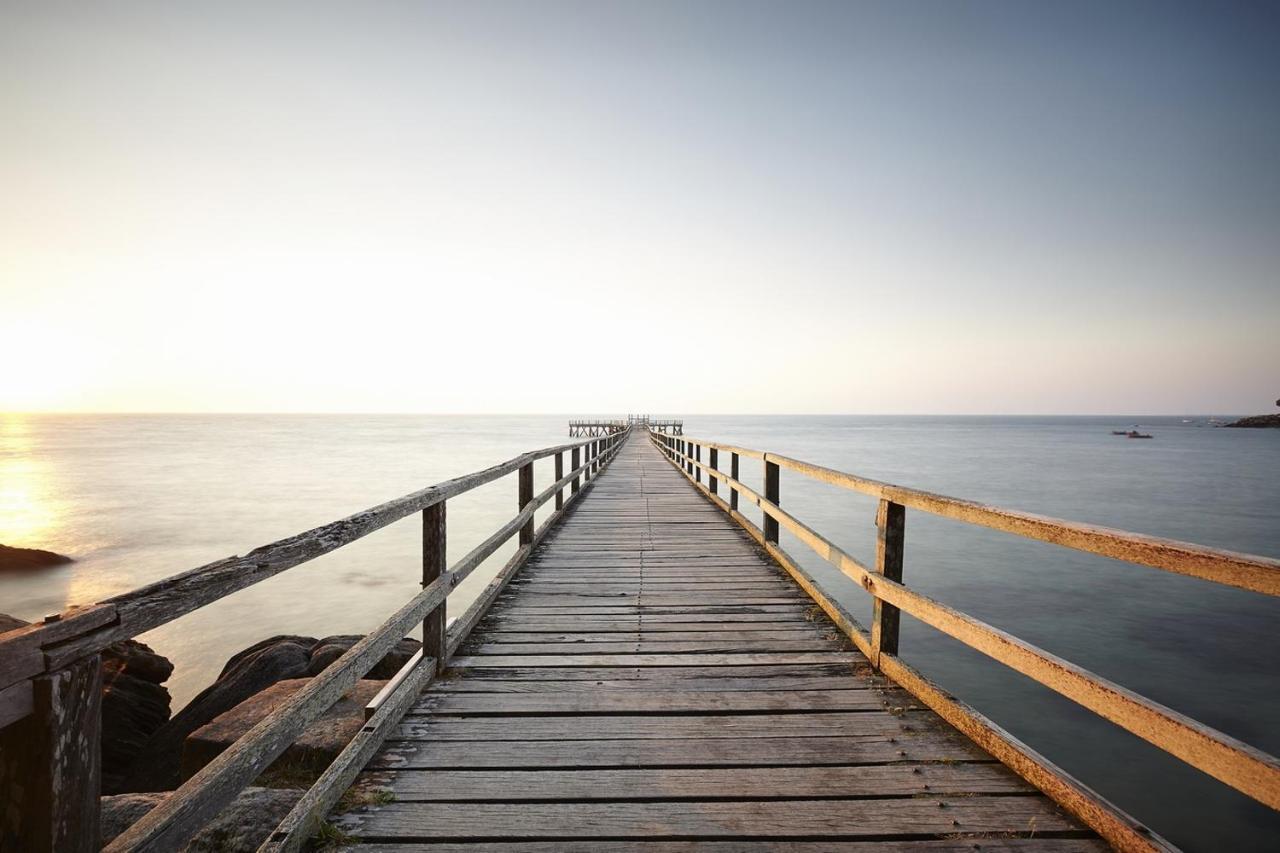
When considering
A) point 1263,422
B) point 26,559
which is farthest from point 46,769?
point 1263,422

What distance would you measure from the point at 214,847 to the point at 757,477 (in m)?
29.9

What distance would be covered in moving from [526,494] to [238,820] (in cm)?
393

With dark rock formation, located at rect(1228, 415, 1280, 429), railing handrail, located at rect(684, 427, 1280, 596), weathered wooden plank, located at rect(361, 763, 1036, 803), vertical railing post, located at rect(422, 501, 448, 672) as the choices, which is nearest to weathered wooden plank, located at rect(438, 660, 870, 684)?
vertical railing post, located at rect(422, 501, 448, 672)

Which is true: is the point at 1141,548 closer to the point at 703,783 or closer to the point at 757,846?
the point at 757,846

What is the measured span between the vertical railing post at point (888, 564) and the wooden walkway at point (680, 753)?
0.22 meters

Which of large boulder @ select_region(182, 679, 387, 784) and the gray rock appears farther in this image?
the gray rock

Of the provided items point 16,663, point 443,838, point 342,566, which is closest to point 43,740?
point 16,663

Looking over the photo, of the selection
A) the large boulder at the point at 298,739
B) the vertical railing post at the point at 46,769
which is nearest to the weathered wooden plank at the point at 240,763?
the vertical railing post at the point at 46,769

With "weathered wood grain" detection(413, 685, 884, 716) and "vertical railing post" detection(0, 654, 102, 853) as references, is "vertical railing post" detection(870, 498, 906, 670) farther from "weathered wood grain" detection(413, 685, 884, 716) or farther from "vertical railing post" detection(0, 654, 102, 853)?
"vertical railing post" detection(0, 654, 102, 853)

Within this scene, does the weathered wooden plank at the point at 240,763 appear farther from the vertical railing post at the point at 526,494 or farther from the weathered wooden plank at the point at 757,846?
the vertical railing post at the point at 526,494

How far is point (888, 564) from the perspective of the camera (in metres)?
3.32

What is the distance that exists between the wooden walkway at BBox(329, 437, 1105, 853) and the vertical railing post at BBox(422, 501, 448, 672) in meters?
0.18

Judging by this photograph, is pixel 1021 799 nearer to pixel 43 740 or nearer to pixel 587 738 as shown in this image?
pixel 587 738

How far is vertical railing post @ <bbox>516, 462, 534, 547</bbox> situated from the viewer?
5797mm
